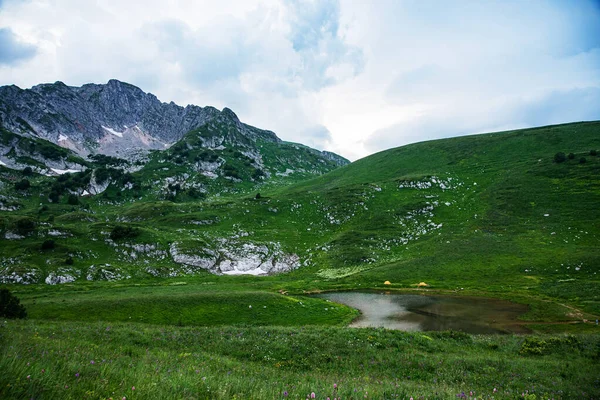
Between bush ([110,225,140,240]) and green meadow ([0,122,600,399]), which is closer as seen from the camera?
green meadow ([0,122,600,399])

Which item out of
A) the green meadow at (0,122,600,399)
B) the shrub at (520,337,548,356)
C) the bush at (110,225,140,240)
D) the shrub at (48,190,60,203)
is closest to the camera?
the green meadow at (0,122,600,399)

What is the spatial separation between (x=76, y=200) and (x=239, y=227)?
88.3m

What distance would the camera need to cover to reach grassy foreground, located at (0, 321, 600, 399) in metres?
5.98

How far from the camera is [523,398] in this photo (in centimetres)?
1144

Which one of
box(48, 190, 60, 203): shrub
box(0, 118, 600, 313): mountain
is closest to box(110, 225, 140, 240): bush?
box(0, 118, 600, 313): mountain

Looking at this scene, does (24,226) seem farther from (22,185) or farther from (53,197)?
(22,185)

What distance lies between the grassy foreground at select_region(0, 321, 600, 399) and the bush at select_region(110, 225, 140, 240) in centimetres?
6409

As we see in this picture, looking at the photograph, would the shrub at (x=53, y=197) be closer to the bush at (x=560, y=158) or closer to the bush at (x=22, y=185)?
the bush at (x=22, y=185)

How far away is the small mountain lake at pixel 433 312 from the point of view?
38.6 metres

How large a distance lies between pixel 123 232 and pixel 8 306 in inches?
2093

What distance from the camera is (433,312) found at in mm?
45719

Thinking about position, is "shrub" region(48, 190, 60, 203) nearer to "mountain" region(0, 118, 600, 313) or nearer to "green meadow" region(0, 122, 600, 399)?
"mountain" region(0, 118, 600, 313)

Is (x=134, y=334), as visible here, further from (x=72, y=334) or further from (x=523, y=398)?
(x=523, y=398)

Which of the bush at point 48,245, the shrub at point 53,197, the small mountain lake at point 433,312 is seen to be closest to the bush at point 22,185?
the shrub at point 53,197
